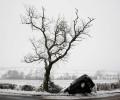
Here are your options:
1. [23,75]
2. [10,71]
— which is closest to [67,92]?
[10,71]

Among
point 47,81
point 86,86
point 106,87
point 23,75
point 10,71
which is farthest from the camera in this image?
point 23,75

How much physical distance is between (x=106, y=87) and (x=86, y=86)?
8985mm

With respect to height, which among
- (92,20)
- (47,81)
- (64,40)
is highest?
(92,20)

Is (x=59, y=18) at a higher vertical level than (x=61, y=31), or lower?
higher

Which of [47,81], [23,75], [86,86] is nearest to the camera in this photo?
[86,86]

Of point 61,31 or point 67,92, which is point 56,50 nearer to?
point 61,31

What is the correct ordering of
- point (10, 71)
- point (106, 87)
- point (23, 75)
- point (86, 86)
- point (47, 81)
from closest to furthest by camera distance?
point (86, 86) < point (47, 81) < point (106, 87) < point (10, 71) < point (23, 75)

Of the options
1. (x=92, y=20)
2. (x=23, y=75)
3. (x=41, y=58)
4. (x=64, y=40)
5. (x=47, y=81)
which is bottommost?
(x=23, y=75)

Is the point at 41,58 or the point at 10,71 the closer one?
the point at 41,58

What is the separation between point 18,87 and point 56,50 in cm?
749

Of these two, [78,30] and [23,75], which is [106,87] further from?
[23,75]

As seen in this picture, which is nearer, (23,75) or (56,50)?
(56,50)

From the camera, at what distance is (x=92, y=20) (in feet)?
103

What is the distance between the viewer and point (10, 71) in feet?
363
